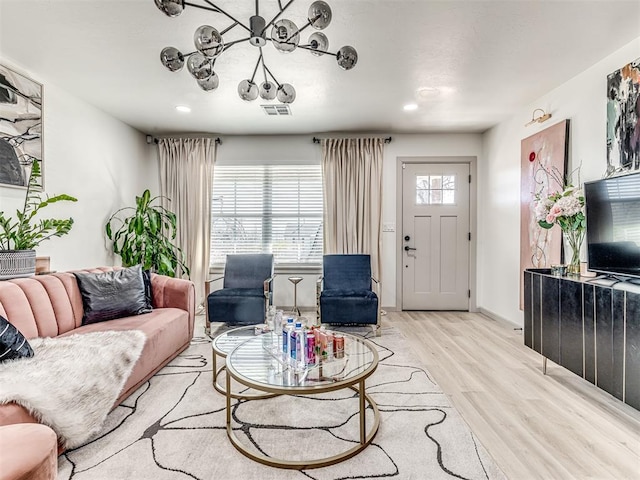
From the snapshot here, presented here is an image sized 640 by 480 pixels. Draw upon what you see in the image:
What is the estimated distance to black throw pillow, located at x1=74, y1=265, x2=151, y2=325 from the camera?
271 centimetres

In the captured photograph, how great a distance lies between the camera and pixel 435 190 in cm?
479

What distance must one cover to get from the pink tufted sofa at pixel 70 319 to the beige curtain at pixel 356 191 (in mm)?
2379

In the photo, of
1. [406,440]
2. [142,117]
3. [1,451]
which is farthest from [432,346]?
[142,117]

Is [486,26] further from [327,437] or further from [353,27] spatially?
[327,437]

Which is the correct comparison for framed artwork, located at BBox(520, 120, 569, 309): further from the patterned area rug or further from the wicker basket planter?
the wicker basket planter

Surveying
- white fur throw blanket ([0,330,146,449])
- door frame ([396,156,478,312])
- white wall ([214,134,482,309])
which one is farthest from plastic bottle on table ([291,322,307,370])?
door frame ([396,156,478,312])

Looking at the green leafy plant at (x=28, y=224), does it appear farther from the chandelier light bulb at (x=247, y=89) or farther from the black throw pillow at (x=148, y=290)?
the chandelier light bulb at (x=247, y=89)

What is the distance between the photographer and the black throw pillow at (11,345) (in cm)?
179

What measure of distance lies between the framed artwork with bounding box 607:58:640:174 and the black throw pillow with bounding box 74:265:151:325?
3.99 m

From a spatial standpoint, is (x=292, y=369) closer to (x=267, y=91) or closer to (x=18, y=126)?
(x=267, y=91)

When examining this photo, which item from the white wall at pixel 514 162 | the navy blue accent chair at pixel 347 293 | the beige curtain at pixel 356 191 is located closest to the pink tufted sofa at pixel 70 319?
the navy blue accent chair at pixel 347 293

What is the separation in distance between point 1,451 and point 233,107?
11.2ft

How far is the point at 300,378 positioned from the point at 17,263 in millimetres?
2225

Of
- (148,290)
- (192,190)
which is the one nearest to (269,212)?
(192,190)
